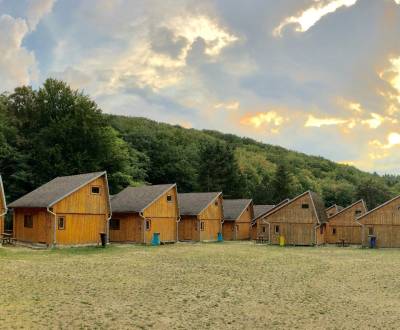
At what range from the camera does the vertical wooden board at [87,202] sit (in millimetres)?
37188

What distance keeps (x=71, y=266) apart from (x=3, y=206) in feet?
42.0

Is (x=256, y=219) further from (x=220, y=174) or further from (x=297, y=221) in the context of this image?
(x=220, y=174)

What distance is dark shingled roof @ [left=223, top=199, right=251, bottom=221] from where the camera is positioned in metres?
58.7

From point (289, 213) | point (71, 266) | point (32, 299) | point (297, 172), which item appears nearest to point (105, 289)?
point (32, 299)

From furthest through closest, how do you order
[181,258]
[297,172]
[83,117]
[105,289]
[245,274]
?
[297,172], [83,117], [181,258], [245,274], [105,289]

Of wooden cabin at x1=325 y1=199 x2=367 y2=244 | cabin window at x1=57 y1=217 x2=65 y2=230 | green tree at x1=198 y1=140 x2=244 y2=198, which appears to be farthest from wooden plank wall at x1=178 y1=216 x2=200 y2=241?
green tree at x1=198 y1=140 x2=244 y2=198

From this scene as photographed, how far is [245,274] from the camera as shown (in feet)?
76.8

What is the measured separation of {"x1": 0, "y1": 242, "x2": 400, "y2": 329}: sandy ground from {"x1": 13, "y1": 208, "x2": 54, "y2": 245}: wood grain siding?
26.5ft

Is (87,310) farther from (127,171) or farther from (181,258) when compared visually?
(127,171)

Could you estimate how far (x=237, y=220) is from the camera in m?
58.5

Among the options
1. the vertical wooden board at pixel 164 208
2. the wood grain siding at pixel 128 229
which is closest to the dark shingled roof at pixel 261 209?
the vertical wooden board at pixel 164 208

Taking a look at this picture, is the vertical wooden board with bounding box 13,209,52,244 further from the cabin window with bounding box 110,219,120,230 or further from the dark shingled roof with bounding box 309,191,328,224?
the dark shingled roof with bounding box 309,191,328,224

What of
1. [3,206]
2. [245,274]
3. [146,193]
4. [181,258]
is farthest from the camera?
[146,193]

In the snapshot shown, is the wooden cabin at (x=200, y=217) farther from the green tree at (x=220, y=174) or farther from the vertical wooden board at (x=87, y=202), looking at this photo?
the green tree at (x=220, y=174)
